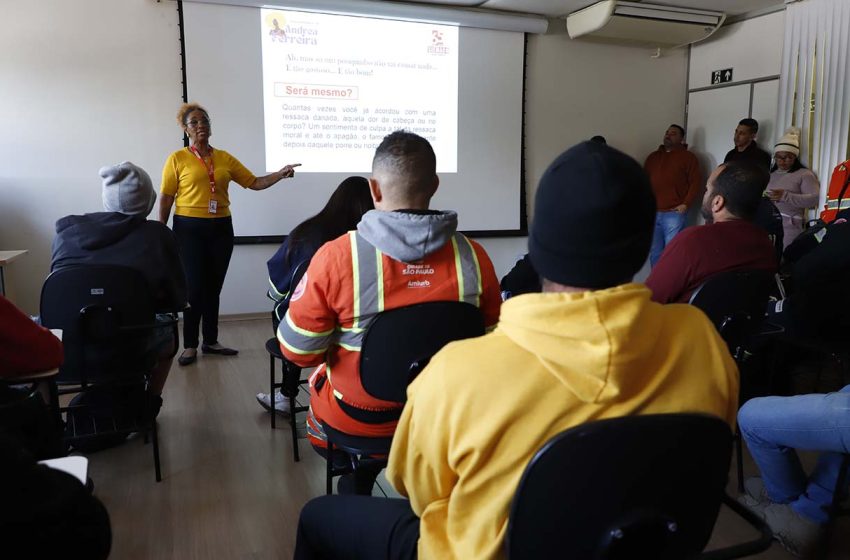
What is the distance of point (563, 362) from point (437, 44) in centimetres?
509

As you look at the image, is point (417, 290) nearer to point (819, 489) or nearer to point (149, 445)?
point (819, 489)

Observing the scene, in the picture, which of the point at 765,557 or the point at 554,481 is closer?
the point at 554,481

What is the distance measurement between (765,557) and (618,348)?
159cm

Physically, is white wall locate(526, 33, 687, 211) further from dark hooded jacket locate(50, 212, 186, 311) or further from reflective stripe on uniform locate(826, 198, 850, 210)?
dark hooded jacket locate(50, 212, 186, 311)

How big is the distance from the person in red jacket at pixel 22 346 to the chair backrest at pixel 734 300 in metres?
2.00

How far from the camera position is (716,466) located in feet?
2.89

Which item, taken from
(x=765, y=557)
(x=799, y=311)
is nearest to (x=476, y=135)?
(x=799, y=311)

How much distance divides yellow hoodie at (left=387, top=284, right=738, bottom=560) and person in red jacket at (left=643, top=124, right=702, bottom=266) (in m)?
5.51

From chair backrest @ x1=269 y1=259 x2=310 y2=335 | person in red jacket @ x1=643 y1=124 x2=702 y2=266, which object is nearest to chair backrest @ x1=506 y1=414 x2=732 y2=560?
chair backrest @ x1=269 y1=259 x2=310 y2=335

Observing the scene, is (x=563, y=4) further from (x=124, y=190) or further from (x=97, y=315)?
(x=97, y=315)

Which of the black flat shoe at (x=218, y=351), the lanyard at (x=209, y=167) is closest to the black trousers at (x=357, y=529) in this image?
the black flat shoe at (x=218, y=351)

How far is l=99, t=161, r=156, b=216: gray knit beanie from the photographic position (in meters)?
2.46

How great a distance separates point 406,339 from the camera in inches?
60.6

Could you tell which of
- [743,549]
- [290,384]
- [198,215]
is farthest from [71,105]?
[743,549]
